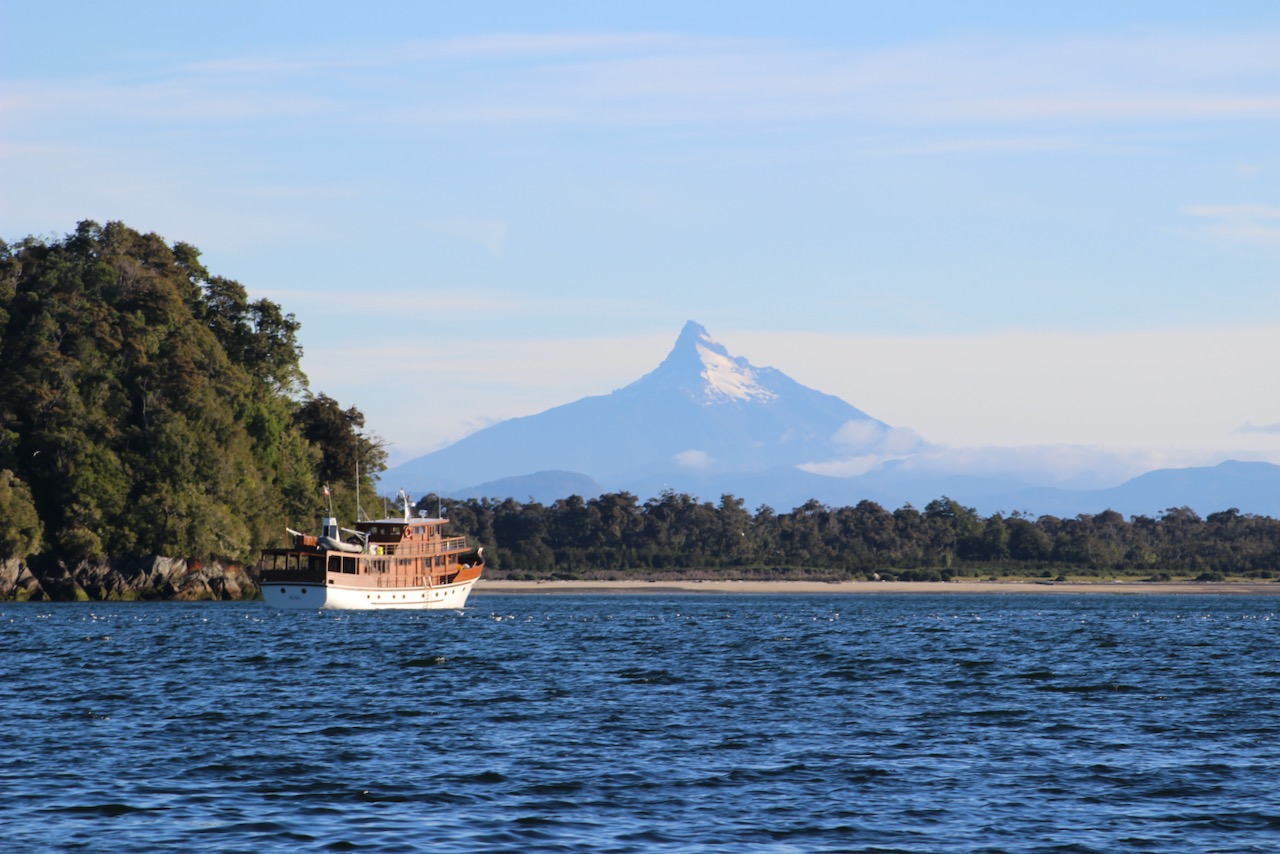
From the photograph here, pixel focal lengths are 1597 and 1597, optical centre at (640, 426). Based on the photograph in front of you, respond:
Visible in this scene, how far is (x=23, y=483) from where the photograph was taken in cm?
11206

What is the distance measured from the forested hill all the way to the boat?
7.57 metres

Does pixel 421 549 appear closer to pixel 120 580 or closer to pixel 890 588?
pixel 120 580

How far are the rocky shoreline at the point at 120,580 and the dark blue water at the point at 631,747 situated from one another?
47912 millimetres

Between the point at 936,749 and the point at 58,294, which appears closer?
the point at 936,749

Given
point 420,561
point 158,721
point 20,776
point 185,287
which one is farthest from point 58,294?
point 20,776

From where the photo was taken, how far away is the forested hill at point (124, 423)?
114000 millimetres

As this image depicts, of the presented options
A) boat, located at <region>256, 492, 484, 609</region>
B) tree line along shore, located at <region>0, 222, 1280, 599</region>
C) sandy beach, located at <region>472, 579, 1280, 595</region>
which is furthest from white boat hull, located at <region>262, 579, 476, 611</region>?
sandy beach, located at <region>472, 579, 1280, 595</region>

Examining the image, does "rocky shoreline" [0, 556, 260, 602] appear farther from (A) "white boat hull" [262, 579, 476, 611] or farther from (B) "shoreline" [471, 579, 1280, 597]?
(B) "shoreline" [471, 579, 1280, 597]

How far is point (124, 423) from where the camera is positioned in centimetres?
11819

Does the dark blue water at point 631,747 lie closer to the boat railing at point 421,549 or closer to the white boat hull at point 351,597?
the white boat hull at point 351,597

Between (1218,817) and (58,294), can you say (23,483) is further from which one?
(1218,817)

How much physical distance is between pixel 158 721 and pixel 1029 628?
208 feet

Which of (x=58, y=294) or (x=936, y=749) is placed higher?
(x=58, y=294)

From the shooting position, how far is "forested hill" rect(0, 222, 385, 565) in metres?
114
